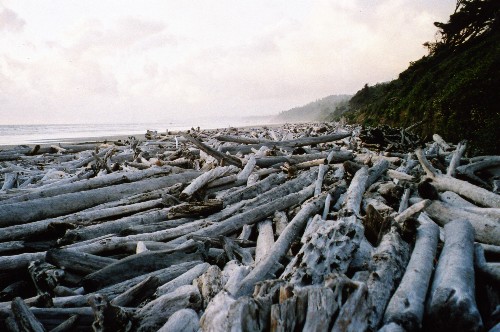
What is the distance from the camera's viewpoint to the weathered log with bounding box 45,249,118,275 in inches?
102

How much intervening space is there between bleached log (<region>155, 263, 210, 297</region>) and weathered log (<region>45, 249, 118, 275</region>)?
2.31ft

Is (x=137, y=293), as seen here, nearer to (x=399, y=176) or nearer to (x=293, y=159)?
(x=399, y=176)

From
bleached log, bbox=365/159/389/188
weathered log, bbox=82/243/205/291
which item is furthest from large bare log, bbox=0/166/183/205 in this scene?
bleached log, bbox=365/159/389/188

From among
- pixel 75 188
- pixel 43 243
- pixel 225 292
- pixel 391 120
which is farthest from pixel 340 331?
pixel 391 120

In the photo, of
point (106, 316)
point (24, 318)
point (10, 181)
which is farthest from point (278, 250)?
point (10, 181)

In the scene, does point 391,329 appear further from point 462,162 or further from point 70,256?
point 462,162

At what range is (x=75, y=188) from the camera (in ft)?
15.0

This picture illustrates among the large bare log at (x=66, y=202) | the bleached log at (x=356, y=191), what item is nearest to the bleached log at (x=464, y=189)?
the bleached log at (x=356, y=191)

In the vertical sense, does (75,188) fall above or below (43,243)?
above

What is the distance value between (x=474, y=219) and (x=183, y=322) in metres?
3.00

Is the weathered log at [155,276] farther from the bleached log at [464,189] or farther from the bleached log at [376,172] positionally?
the bleached log at [464,189]

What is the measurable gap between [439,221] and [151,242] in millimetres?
3181

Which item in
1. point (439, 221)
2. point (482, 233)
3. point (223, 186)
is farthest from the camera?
point (223, 186)

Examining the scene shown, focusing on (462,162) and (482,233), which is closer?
(482,233)
